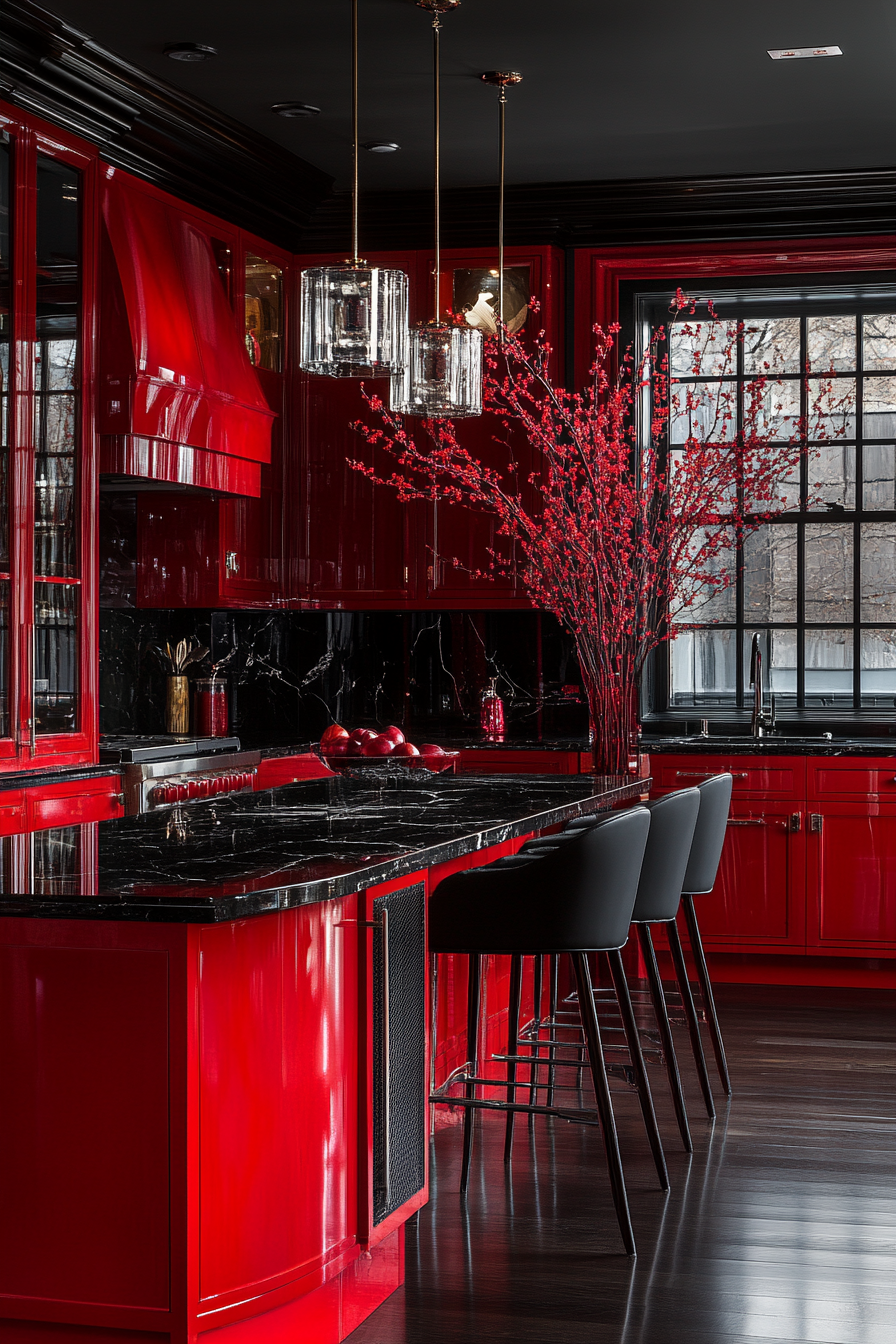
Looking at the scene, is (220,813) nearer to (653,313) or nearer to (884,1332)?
(884,1332)

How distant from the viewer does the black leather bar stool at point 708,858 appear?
13.1 ft

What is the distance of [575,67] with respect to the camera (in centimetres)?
459

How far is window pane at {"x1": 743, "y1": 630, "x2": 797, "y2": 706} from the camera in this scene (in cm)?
619

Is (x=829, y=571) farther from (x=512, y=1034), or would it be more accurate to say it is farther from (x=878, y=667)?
(x=512, y=1034)

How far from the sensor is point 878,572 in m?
6.09

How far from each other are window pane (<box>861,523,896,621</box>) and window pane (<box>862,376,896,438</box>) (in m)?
0.39

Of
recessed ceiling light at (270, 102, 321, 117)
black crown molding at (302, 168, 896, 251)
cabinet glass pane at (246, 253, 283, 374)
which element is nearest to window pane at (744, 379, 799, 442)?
black crown molding at (302, 168, 896, 251)

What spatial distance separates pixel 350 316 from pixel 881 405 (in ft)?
11.8

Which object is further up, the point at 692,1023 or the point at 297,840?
the point at 297,840

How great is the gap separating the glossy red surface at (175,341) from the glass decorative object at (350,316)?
70.2 inches

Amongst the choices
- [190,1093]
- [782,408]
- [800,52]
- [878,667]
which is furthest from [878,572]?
[190,1093]

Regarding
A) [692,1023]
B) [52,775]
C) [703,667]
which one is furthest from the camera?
[703,667]

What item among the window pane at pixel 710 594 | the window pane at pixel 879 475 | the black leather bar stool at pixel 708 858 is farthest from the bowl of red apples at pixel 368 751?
the window pane at pixel 879 475

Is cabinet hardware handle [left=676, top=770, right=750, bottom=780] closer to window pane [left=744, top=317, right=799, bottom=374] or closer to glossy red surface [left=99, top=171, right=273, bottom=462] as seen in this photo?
window pane [left=744, top=317, right=799, bottom=374]
